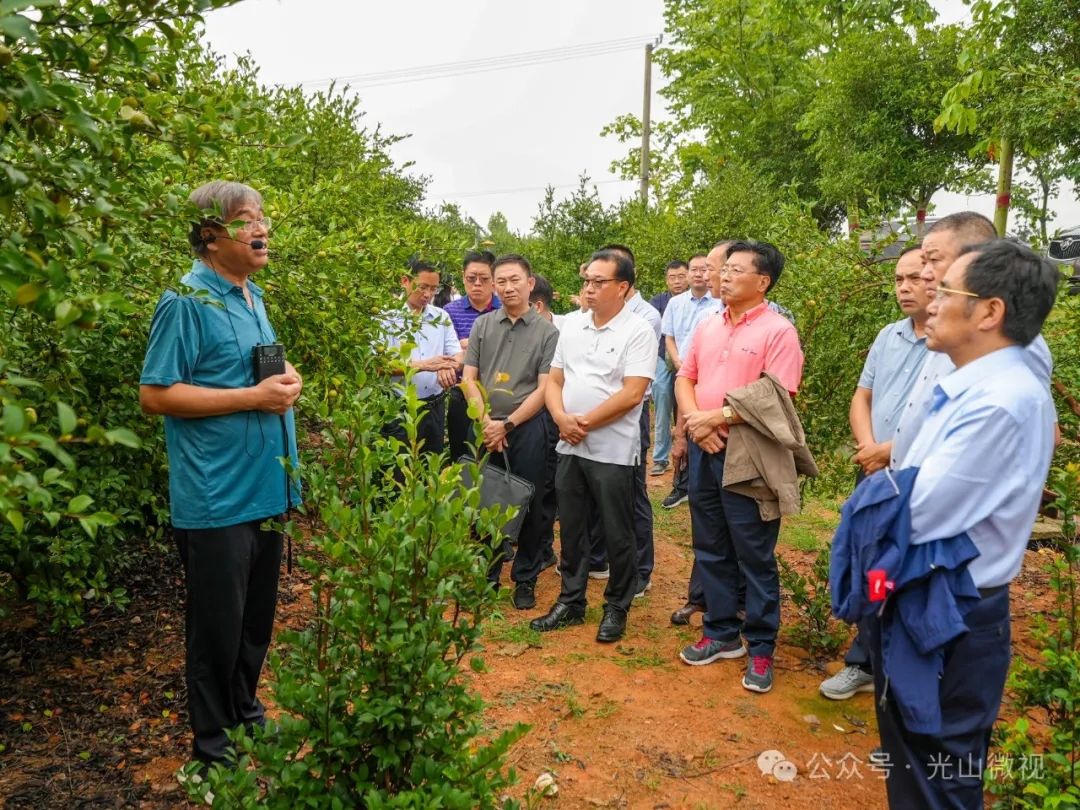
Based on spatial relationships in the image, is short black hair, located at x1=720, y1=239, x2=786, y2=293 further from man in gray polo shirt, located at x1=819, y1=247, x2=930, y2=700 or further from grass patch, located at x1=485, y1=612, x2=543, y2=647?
grass patch, located at x1=485, y1=612, x2=543, y2=647

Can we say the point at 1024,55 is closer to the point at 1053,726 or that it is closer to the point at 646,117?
the point at 1053,726

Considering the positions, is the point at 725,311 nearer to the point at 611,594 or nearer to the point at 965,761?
the point at 611,594

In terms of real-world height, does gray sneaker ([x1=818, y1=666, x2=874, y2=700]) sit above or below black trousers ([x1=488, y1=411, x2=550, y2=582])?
below

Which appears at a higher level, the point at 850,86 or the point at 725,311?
the point at 850,86

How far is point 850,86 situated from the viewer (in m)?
18.5

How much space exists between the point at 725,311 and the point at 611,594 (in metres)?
1.77

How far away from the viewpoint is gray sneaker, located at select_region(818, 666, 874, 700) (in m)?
3.71

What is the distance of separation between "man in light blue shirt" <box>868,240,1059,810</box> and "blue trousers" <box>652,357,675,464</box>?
18.7 feet

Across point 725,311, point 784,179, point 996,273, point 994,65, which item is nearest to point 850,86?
point 784,179

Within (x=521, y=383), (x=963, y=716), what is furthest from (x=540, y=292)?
(x=963, y=716)

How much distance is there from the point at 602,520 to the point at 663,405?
12.9ft

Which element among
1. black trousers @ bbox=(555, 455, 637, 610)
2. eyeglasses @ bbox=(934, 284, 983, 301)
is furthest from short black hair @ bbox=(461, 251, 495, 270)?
eyeglasses @ bbox=(934, 284, 983, 301)

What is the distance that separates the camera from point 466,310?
21.9 feet

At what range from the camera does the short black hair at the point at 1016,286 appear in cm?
209
